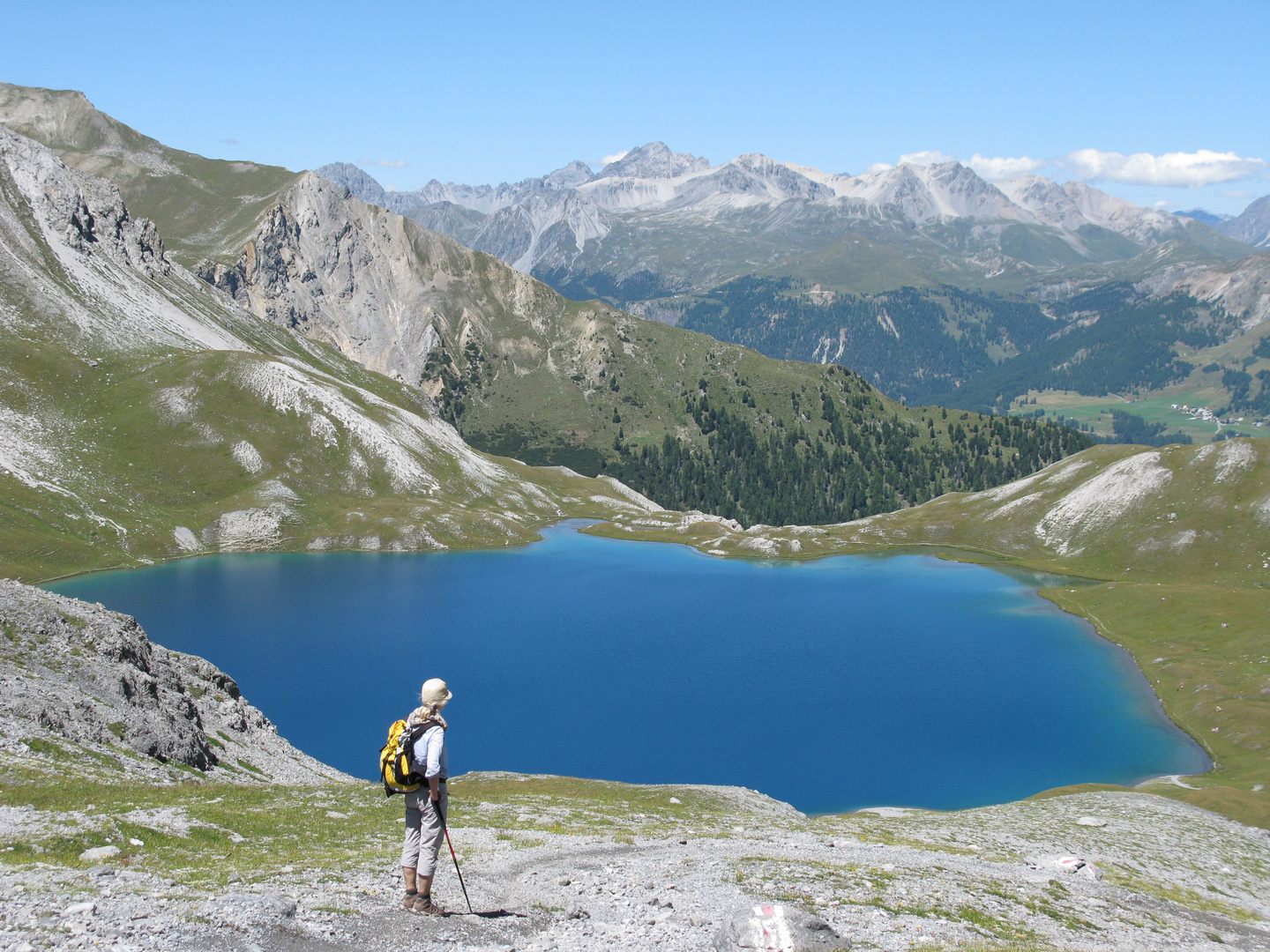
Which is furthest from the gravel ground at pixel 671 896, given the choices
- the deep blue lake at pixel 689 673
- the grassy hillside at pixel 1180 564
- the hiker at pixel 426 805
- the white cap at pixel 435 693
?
the grassy hillside at pixel 1180 564

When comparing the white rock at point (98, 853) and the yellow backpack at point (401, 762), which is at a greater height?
the yellow backpack at point (401, 762)

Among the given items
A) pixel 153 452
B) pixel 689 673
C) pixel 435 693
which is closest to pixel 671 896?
pixel 435 693

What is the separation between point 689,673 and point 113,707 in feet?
223

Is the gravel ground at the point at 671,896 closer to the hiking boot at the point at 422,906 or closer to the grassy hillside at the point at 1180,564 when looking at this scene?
the hiking boot at the point at 422,906

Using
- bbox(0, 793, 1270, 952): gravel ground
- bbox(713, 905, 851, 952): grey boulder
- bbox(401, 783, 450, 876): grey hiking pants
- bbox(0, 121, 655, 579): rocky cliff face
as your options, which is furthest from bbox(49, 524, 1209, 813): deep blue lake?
bbox(401, 783, 450, 876): grey hiking pants

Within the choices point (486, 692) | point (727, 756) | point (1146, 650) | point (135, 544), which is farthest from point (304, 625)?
point (1146, 650)

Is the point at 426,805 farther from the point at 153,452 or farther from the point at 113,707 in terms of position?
the point at 153,452

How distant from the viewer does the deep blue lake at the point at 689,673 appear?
75812 millimetres

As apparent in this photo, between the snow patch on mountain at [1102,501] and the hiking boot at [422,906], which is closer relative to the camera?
the hiking boot at [422,906]

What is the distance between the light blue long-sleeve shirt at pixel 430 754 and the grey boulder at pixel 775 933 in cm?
774

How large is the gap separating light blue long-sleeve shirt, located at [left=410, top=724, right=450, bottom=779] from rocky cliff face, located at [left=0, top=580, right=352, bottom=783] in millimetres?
22838

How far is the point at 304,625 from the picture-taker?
113750 mm

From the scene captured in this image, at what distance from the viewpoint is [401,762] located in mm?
18172

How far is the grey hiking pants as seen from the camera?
18594 millimetres
